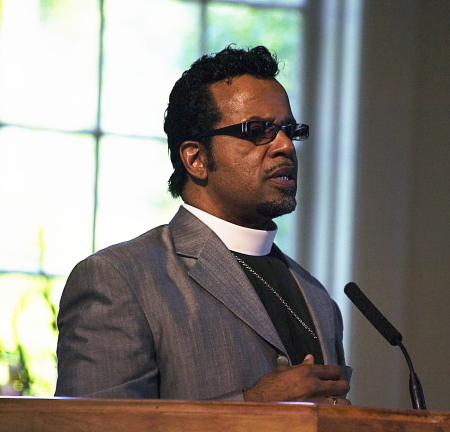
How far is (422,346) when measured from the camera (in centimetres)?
464

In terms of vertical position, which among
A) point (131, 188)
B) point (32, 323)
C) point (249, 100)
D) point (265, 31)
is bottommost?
point (32, 323)

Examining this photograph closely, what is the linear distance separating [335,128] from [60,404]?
407cm

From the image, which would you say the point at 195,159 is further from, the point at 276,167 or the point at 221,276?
the point at 221,276

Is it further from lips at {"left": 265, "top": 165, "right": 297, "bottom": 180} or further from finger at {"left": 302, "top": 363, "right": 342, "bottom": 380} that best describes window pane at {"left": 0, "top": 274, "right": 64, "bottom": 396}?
finger at {"left": 302, "top": 363, "right": 342, "bottom": 380}

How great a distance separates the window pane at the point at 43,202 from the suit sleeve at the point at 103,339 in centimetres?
263

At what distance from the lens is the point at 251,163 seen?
7.89ft

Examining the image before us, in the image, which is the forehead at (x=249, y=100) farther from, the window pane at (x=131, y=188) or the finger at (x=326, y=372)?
the window pane at (x=131, y=188)

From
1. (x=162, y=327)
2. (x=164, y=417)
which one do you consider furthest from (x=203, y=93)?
(x=164, y=417)

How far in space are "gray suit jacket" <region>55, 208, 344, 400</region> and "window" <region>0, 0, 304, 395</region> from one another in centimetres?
245

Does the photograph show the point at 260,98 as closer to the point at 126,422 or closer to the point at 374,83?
the point at 126,422

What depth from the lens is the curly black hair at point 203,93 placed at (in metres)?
2.54

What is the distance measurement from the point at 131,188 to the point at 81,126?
50cm

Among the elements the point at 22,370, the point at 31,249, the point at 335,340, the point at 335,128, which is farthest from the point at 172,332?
the point at 335,128

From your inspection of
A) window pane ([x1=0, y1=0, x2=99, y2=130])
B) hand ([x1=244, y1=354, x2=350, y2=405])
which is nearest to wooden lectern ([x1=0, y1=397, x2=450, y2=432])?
hand ([x1=244, y1=354, x2=350, y2=405])
